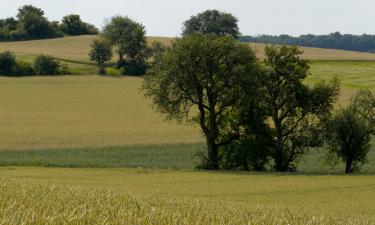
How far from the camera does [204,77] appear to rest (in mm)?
38656

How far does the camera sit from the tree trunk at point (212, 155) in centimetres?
3891

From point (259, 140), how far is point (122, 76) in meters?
59.9

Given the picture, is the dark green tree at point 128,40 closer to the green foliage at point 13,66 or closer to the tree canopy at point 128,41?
the tree canopy at point 128,41

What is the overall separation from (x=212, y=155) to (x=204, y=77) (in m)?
4.62

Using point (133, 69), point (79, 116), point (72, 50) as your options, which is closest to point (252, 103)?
point (79, 116)

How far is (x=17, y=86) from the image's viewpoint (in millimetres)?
83312

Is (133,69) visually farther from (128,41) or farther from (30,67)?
(30,67)

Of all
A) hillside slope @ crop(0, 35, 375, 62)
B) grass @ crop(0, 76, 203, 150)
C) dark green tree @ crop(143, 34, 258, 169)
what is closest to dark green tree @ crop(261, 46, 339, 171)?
dark green tree @ crop(143, 34, 258, 169)

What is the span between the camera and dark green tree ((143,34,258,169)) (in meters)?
38.5

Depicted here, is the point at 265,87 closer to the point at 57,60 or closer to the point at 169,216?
the point at 169,216

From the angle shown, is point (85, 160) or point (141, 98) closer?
point (85, 160)

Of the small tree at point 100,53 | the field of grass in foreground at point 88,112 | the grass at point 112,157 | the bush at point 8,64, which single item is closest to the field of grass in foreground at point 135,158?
the grass at point 112,157

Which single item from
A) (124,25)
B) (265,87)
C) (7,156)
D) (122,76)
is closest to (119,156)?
(7,156)

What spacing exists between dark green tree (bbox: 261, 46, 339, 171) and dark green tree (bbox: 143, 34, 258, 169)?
5.58 feet
